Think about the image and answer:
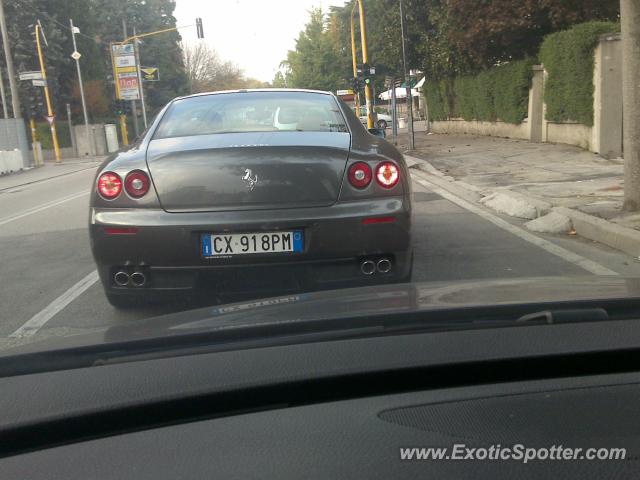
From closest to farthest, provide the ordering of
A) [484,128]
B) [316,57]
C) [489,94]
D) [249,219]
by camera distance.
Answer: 1. [249,219]
2. [489,94]
3. [484,128]
4. [316,57]

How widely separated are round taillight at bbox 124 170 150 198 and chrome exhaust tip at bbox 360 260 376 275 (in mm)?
1367

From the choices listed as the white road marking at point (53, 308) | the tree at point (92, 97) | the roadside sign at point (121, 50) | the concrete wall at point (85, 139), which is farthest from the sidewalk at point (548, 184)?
the tree at point (92, 97)

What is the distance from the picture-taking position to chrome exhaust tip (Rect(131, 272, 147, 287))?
13.2 ft

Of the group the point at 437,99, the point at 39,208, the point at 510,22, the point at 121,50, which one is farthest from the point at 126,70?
the point at 39,208

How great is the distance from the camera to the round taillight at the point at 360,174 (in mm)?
4066

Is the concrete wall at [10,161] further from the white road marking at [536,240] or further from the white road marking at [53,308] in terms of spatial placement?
the white road marking at [53,308]

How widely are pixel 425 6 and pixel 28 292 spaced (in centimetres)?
2741

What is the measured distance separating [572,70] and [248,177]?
14927 mm

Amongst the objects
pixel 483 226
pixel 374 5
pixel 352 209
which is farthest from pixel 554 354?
pixel 374 5

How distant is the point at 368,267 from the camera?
4.04 m

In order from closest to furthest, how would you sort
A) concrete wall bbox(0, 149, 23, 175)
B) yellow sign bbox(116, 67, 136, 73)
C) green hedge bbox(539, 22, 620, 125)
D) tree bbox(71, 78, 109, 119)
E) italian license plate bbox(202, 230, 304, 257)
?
italian license plate bbox(202, 230, 304, 257)
green hedge bbox(539, 22, 620, 125)
concrete wall bbox(0, 149, 23, 175)
yellow sign bbox(116, 67, 136, 73)
tree bbox(71, 78, 109, 119)

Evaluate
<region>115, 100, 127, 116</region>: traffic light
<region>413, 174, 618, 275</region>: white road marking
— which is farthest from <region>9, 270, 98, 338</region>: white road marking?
<region>115, 100, 127, 116</region>: traffic light

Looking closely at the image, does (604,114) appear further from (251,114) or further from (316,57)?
(316,57)

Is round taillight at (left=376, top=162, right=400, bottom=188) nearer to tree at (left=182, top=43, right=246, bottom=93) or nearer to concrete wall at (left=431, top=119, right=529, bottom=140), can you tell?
concrete wall at (left=431, top=119, right=529, bottom=140)
